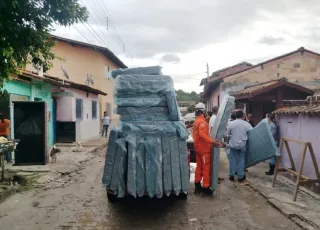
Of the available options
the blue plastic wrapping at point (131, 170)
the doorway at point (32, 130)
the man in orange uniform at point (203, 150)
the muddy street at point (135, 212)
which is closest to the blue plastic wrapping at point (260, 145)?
the muddy street at point (135, 212)

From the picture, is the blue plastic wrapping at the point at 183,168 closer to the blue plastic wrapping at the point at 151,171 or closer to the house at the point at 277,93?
the blue plastic wrapping at the point at 151,171

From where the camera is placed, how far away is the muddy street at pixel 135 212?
5.06 metres

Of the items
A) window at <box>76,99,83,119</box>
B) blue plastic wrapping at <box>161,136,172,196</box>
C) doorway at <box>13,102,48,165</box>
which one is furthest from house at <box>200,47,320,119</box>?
blue plastic wrapping at <box>161,136,172,196</box>

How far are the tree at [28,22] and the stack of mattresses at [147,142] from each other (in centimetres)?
139

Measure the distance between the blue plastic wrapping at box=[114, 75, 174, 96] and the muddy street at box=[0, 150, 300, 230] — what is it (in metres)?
2.11

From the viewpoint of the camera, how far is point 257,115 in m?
15.1

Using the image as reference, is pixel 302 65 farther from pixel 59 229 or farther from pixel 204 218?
pixel 59 229

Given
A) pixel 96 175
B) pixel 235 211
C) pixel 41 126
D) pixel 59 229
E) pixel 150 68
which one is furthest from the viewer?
pixel 41 126

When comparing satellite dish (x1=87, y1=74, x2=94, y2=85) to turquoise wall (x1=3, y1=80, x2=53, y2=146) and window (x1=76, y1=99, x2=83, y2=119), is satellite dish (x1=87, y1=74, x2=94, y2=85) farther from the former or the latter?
turquoise wall (x1=3, y1=80, x2=53, y2=146)

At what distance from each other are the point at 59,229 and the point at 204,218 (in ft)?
7.53

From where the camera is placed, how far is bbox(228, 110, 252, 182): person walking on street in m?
7.91

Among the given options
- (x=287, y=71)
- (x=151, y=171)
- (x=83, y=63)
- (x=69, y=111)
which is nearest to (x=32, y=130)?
(x=151, y=171)

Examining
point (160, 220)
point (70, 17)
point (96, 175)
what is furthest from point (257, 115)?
point (70, 17)

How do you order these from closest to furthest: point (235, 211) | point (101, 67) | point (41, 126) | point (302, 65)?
point (235, 211) < point (41, 126) < point (302, 65) < point (101, 67)
